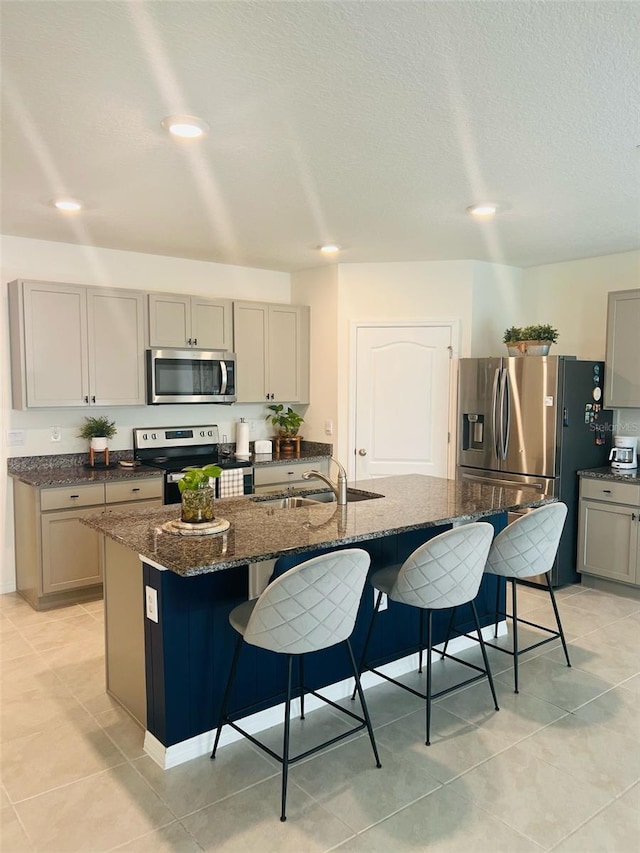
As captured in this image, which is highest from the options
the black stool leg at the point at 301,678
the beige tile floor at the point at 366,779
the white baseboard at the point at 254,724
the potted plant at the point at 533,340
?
the potted plant at the point at 533,340

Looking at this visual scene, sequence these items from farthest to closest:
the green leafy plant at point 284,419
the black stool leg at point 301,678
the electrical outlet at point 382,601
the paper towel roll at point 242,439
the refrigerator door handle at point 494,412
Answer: the green leafy plant at point 284,419 < the paper towel roll at point 242,439 < the refrigerator door handle at point 494,412 < the electrical outlet at point 382,601 < the black stool leg at point 301,678

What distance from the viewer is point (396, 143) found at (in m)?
2.76

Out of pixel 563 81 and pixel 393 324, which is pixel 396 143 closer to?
pixel 563 81

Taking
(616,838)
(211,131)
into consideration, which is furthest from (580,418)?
(211,131)

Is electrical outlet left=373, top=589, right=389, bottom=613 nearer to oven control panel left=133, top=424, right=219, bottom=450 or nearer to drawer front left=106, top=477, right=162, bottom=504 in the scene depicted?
drawer front left=106, top=477, right=162, bottom=504

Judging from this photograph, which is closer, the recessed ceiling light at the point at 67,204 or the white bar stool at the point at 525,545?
the white bar stool at the point at 525,545

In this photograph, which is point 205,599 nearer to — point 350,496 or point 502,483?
point 350,496

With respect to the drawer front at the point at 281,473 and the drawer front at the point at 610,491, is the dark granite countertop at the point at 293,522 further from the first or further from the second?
the drawer front at the point at 281,473

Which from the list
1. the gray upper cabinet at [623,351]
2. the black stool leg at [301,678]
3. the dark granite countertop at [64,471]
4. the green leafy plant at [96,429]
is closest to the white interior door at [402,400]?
the gray upper cabinet at [623,351]

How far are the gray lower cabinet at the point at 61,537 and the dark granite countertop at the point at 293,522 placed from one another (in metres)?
1.41

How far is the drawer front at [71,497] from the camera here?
4188 millimetres

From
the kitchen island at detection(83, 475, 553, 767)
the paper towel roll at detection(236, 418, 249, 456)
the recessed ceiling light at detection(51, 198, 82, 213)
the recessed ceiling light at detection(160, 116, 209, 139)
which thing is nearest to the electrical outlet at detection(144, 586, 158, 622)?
the kitchen island at detection(83, 475, 553, 767)

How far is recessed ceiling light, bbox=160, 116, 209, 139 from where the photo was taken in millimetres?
2484

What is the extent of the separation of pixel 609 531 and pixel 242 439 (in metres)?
3.00
